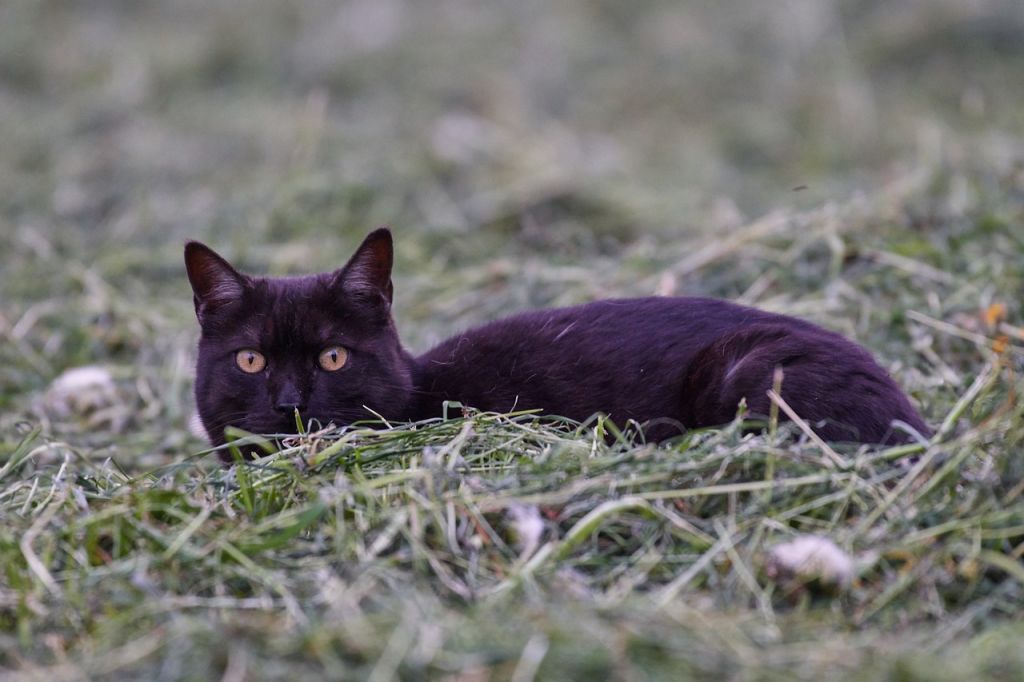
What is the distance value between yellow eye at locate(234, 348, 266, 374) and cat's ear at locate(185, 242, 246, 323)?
0.16 metres

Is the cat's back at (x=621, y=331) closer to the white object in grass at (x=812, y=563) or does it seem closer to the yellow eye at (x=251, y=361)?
the yellow eye at (x=251, y=361)

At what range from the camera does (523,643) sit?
6.80ft

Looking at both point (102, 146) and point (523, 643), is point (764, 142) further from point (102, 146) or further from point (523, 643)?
point (523, 643)

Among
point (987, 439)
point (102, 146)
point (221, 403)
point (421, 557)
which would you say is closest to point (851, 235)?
point (987, 439)

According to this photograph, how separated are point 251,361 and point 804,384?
1476 mm

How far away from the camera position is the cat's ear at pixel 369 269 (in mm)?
3402

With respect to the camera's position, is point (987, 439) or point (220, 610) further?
point (987, 439)

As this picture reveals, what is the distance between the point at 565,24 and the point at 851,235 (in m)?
5.56

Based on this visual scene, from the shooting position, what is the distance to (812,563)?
239 centimetres

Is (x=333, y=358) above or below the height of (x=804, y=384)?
above

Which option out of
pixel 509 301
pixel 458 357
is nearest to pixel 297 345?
pixel 458 357

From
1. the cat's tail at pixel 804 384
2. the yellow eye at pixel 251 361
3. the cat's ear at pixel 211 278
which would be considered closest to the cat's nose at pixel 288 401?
the yellow eye at pixel 251 361

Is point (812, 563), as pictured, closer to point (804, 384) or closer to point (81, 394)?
point (804, 384)

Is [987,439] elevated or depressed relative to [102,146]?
depressed
